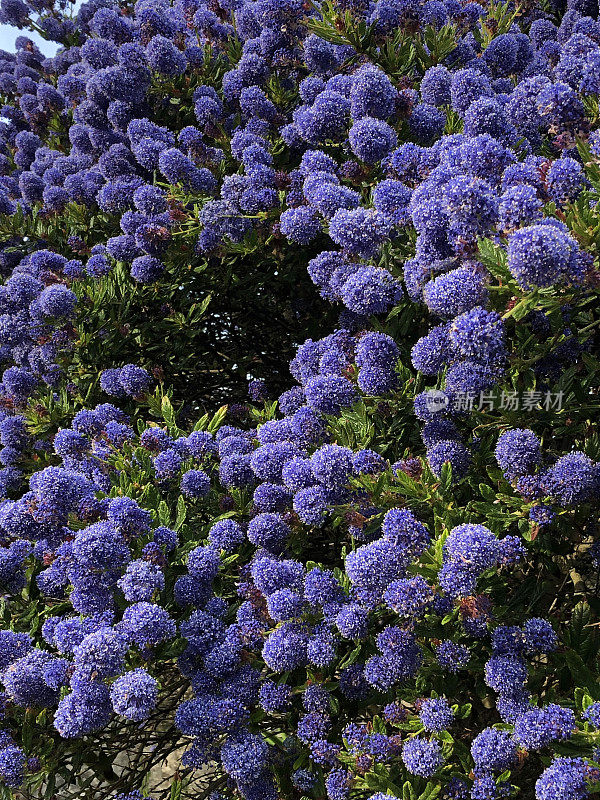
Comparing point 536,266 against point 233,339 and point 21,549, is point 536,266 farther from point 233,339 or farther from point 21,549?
point 233,339

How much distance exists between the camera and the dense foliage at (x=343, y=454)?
7.35 ft

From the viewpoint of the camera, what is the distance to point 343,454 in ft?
8.39

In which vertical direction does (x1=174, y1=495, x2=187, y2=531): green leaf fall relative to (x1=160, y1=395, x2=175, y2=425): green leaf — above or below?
below

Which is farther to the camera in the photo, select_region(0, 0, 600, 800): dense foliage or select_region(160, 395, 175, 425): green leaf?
select_region(160, 395, 175, 425): green leaf

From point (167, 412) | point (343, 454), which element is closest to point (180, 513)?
point (167, 412)

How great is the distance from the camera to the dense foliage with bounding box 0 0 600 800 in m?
2.24
